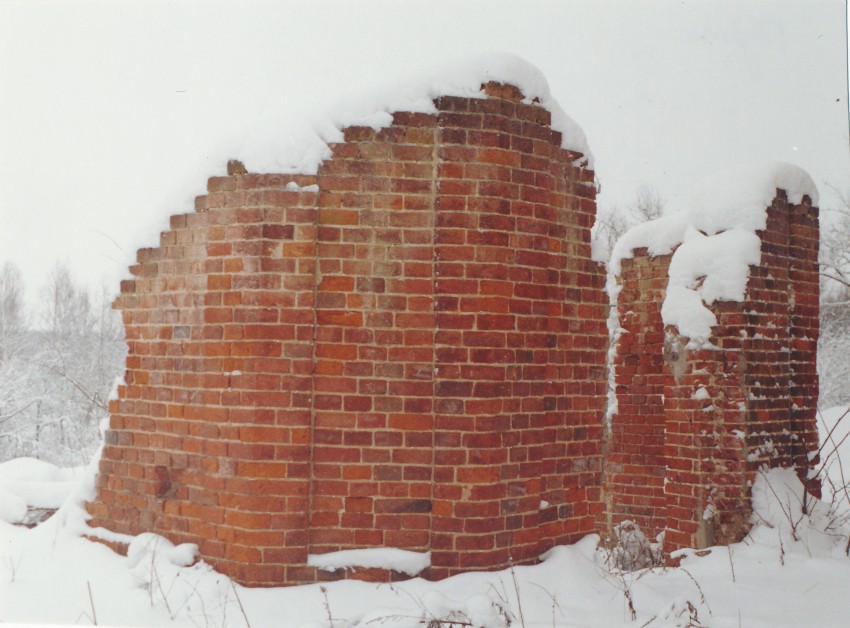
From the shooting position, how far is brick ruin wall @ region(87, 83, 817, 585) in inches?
131

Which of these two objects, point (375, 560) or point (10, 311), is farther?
point (10, 311)

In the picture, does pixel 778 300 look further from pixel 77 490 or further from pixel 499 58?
pixel 77 490

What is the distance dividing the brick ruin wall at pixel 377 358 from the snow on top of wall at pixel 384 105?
0.06m

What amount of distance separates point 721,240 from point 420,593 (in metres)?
3.51

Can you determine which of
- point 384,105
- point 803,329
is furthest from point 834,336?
point 384,105

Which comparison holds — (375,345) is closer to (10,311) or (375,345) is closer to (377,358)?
(377,358)

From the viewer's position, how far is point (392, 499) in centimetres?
335

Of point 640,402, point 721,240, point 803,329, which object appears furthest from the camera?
point 640,402

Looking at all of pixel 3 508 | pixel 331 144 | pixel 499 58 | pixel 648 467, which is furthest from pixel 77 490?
pixel 648 467

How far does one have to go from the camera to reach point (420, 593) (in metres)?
3.22

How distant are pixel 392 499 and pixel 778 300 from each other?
3.60 metres

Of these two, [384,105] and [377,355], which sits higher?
[384,105]

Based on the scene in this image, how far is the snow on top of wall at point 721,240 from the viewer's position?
5.00 meters

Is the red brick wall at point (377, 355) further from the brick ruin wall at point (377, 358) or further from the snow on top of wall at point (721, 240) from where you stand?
the snow on top of wall at point (721, 240)
